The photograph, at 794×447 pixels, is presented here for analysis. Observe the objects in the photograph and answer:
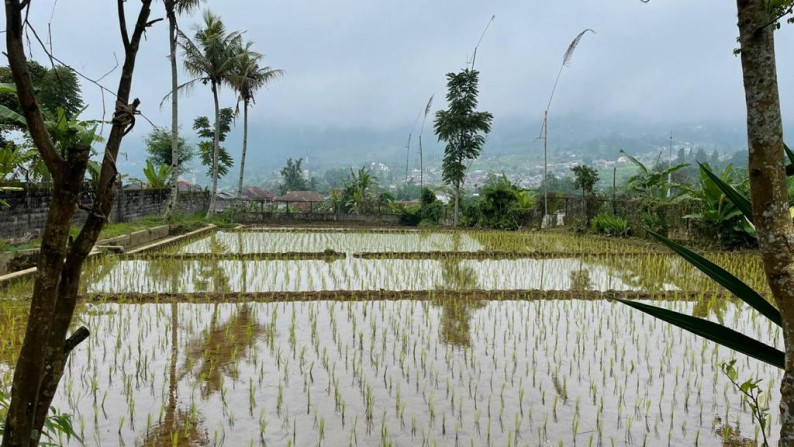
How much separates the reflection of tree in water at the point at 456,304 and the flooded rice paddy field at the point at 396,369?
1.5 inches

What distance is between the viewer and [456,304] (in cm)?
638

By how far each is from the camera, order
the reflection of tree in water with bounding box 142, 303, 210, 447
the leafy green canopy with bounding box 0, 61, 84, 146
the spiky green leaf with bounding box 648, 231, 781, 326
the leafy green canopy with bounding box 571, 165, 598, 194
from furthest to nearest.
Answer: the leafy green canopy with bounding box 571, 165, 598, 194, the leafy green canopy with bounding box 0, 61, 84, 146, the reflection of tree in water with bounding box 142, 303, 210, 447, the spiky green leaf with bounding box 648, 231, 781, 326

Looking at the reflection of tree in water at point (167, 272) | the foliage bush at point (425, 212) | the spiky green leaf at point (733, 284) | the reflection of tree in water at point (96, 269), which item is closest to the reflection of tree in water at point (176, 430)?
the spiky green leaf at point (733, 284)

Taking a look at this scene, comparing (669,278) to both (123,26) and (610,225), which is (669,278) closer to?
(610,225)

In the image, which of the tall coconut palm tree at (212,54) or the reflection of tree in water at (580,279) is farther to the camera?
the tall coconut palm tree at (212,54)

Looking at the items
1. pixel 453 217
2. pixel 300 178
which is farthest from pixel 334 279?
pixel 300 178

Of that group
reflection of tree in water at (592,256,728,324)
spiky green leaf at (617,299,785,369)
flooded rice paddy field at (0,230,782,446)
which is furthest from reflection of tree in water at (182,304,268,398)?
reflection of tree in water at (592,256,728,324)

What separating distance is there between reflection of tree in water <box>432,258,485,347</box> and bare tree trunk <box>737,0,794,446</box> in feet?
11.3

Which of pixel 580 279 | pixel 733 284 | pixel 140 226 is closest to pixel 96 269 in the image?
pixel 140 226

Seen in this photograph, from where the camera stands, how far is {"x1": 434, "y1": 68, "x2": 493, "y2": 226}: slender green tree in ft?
64.6

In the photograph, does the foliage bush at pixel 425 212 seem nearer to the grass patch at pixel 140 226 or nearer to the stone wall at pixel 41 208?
the grass patch at pixel 140 226

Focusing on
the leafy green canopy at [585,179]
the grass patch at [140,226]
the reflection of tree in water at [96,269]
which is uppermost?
the leafy green canopy at [585,179]

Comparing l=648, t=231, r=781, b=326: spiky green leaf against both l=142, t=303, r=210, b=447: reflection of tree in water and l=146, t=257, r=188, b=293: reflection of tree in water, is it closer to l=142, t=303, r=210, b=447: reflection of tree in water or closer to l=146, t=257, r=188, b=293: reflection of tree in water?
l=142, t=303, r=210, b=447: reflection of tree in water

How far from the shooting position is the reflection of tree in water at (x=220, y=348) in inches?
151
